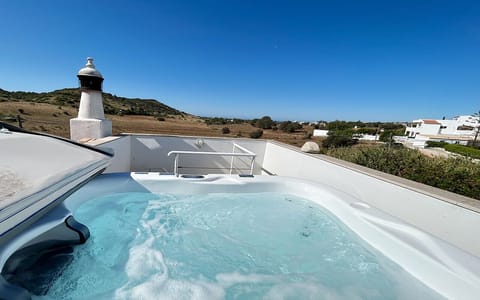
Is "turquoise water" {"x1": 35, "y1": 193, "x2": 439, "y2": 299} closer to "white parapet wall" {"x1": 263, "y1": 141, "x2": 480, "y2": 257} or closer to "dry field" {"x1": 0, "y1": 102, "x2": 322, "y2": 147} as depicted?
"white parapet wall" {"x1": 263, "y1": 141, "x2": 480, "y2": 257}

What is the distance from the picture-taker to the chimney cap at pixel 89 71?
2721mm

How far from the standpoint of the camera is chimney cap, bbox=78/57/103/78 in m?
2.72

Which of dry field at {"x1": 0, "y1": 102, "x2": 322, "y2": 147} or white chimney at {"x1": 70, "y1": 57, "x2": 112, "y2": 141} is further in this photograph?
dry field at {"x1": 0, "y1": 102, "x2": 322, "y2": 147}

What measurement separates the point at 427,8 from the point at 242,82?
948 centimetres

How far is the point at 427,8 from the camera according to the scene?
4.57m

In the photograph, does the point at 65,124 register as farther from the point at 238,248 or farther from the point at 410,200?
the point at 410,200

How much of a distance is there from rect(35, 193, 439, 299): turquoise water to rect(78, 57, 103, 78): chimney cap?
71.6 inches

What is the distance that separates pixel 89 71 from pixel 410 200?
4121mm

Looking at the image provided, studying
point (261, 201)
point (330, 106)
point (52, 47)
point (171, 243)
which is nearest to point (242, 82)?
point (330, 106)

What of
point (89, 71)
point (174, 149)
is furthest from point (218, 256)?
point (89, 71)

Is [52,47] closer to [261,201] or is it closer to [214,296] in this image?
[261,201]

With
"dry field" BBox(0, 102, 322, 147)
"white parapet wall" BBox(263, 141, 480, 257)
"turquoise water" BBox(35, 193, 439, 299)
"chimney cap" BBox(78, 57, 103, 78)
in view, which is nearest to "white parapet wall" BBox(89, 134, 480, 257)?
"white parapet wall" BBox(263, 141, 480, 257)

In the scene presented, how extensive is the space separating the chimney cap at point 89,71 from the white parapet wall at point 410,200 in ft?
11.0

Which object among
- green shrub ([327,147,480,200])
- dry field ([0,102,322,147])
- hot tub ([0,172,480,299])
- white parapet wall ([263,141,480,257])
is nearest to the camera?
hot tub ([0,172,480,299])
